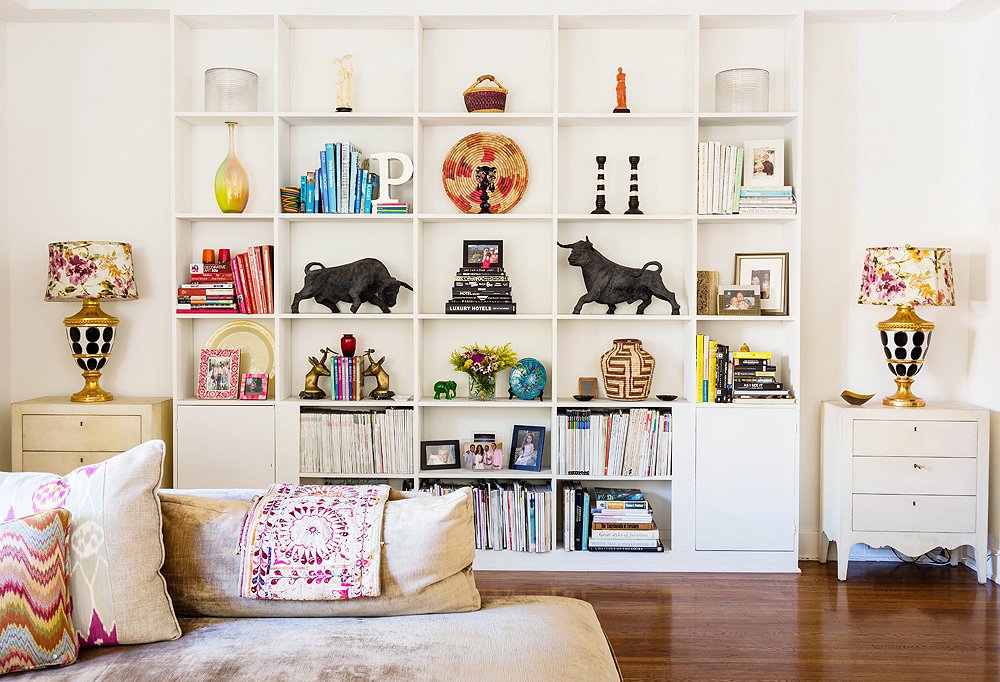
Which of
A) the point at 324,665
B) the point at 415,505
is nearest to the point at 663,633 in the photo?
the point at 415,505

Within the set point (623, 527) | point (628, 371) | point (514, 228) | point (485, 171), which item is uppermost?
point (485, 171)

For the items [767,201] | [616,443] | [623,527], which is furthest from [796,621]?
[767,201]

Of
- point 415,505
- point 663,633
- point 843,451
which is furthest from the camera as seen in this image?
point 843,451

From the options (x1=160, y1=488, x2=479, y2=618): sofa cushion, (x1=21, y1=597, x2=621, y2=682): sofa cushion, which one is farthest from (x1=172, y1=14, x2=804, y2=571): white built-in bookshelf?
(x1=21, y1=597, x2=621, y2=682): sofa cushion

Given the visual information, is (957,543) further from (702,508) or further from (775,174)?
(775,174)

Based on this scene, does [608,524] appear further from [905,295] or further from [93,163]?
[93,163]

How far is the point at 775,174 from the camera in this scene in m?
3.81

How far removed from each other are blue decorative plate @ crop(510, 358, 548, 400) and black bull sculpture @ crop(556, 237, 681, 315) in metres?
0.30

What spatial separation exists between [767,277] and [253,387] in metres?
2.30

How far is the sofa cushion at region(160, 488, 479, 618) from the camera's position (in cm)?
194

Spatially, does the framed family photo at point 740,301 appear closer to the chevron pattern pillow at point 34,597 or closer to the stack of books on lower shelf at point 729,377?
the stack of books on lower shelf at point 729,377

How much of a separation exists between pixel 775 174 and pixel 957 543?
1706mm

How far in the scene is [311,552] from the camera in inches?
76.3

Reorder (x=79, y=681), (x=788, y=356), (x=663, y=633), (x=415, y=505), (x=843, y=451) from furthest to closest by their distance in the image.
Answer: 1. (x=788, y=356)
2. (x=843, y=451)
3. (x=663, y=633)
4. (x=415, y=505)
5. (x=79, y=681)
